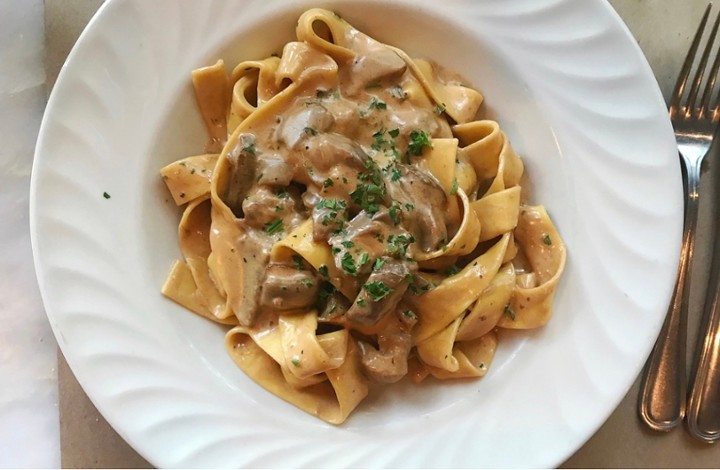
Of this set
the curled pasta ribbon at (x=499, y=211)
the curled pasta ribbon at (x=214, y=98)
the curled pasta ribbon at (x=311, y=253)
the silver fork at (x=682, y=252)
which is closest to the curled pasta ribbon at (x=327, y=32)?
the curled pasta ribbon at (x=214, y=98)

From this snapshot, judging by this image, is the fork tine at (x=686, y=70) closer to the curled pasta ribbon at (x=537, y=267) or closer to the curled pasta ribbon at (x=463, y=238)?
the curled pasta ribbon at (x=537, y=267)

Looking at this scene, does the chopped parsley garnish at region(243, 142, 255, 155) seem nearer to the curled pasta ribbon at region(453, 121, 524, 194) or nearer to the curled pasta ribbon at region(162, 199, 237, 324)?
the curled pasta ribbon at region(162, 199, 237, 324)

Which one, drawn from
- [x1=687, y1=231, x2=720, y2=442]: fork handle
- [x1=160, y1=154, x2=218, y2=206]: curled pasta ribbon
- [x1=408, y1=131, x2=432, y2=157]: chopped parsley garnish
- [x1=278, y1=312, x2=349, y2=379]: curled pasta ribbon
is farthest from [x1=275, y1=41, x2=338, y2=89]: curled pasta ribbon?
[x1=687, y1=231, x2=720, y2=442]: fork handle

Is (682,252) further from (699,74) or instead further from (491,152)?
(491,152)

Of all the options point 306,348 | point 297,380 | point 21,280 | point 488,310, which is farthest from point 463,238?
point 21,280

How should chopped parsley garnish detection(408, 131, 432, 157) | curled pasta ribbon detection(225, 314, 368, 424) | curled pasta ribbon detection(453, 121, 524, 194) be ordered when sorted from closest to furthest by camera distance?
curled pasta ribbon detection(225, 314, 368, 424) < chopped parsley garnish detection(408, 131, 432, 157) < curled pasta ribbon detection(453, 121, 524, 194)

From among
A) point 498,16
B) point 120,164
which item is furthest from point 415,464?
point 498,16

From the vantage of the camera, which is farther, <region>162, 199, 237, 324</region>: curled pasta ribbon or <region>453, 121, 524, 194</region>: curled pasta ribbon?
<region>453, 121, 524, 194</region>: curled pasta ribbon
